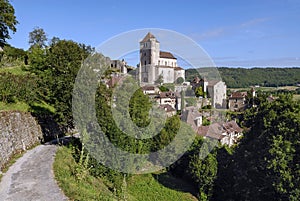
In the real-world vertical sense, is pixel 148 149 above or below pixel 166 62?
below

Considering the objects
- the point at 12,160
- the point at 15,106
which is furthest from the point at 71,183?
the point at 15,106

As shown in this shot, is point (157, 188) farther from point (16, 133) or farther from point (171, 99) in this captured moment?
point (171, 99)

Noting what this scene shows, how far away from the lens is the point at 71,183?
7.46 meters

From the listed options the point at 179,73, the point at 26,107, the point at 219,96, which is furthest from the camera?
the point at 179,73

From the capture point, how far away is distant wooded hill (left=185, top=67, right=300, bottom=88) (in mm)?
97188

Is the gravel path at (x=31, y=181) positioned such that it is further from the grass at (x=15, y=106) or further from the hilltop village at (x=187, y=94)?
the hilltop village at (x=187, y=94)

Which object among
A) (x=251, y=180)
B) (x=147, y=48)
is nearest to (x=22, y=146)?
(x=251, y=180)

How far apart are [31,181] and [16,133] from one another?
400cm

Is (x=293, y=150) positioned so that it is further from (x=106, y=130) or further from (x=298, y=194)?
(x=106, y=130)

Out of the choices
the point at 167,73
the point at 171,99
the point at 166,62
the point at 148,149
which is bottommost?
the point at 148,149

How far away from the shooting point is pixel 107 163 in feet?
33.6

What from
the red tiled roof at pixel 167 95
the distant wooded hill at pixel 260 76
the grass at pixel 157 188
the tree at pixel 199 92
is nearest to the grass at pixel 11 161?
the grass at pixel 157 188

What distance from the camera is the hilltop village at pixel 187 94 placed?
3102cm

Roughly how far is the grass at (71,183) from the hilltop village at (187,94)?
55.4ft
